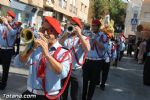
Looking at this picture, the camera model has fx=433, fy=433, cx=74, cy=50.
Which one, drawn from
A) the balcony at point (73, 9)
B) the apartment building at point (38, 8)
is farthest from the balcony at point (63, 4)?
the balcony at point (73, 9)

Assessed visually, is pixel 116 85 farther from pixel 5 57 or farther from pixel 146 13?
pixel 146 13

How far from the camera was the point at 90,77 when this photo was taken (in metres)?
8.37

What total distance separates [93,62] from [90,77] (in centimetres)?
41

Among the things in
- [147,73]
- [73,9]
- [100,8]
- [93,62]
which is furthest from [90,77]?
[100,8]

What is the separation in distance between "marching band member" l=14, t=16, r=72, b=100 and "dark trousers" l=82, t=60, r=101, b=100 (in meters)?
3.73

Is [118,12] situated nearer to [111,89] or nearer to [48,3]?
[48,3]

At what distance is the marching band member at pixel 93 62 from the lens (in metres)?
8.35

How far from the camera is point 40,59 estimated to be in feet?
14.9

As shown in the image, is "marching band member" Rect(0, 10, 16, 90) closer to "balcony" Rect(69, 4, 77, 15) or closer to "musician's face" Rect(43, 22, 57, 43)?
"musician's face" Rect(43, 22, 57, 43)

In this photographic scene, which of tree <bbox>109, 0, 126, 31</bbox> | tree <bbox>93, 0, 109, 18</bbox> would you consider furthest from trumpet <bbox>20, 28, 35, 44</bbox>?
tree <bbox>109, 0, 126, 31</bbox>

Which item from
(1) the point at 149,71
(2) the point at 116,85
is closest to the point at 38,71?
(2) the point at 116,85

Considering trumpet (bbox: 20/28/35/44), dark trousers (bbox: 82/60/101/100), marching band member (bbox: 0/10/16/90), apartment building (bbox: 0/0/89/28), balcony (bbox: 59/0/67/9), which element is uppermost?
balcony (bbox: 59/0/67/9)

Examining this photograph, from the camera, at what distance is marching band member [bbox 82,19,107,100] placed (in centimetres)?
835

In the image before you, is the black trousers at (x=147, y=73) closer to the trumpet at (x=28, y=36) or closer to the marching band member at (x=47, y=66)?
the marching band member at (x=47, y=66)
